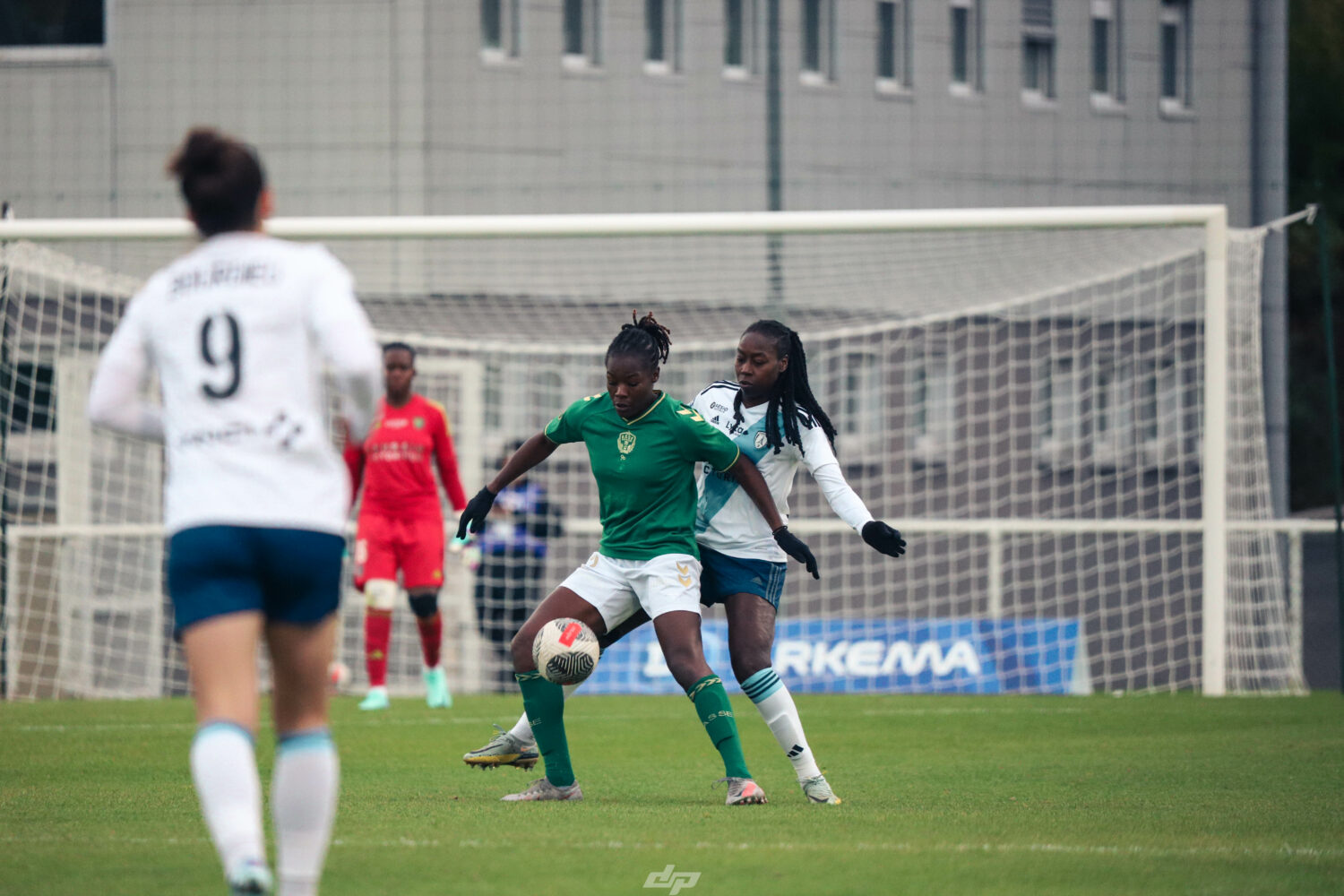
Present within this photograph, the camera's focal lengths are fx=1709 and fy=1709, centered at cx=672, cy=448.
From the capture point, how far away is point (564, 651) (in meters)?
6.12

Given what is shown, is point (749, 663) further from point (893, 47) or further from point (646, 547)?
point (893, 47)

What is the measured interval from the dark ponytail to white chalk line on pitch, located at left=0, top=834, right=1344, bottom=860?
6.83 feet

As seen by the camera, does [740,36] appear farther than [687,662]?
Yes

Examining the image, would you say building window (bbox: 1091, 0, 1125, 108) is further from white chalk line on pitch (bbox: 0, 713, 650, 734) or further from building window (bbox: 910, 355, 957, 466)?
white chalk line on pitch (bbox: 0, 713, 650, 734)

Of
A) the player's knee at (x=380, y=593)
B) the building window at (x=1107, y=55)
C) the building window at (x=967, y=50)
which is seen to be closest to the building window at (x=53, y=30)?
the player's knee at (x=380, y=593)

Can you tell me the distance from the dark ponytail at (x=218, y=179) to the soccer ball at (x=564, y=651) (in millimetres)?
2559

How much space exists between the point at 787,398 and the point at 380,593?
519 centimetres

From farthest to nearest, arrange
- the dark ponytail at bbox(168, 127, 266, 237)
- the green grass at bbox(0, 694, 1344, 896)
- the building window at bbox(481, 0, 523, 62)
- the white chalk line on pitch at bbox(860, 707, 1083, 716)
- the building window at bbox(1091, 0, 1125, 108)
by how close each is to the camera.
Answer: the building window at bbox(1091, 0, 1125, 108) < the building window at bbox(481, 0, 523, 62) < the white chalk line on pitch at bbox(860, 707, 1083, 716) < the green grass at bbox(0, 694, 1344, 896) < the dark ponytail at bbox(168, 127, 266, 237)

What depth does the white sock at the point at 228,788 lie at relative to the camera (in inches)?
143

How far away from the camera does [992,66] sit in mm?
20547

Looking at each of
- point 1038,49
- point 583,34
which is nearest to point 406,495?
point 583,34

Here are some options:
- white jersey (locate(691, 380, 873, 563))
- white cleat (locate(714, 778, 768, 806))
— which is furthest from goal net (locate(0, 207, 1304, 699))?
white cleat (locate(714, 778, 768, 806))

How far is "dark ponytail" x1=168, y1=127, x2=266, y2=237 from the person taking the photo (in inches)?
153

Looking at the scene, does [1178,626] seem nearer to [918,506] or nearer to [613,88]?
[918,506]
